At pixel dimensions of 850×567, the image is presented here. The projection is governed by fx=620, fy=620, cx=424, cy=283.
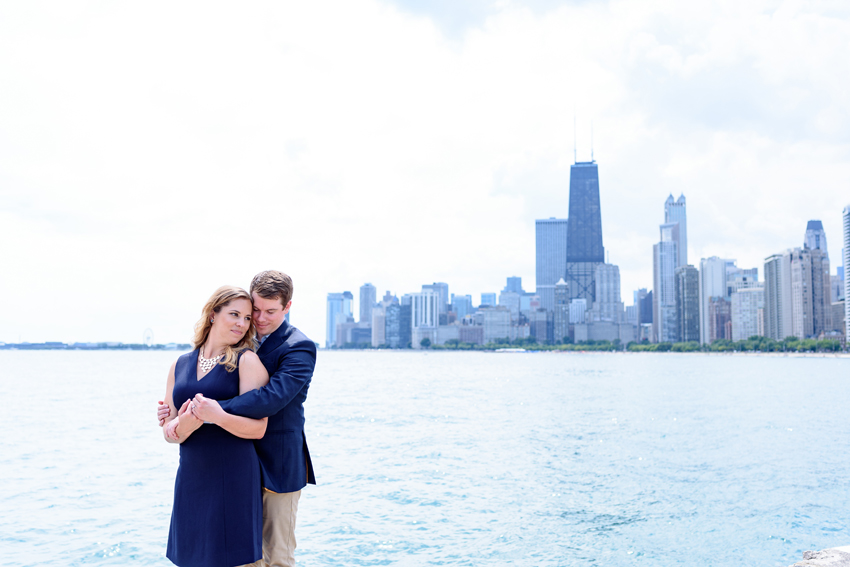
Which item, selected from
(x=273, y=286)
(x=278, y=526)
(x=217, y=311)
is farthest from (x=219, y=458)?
(x=273, y=286)

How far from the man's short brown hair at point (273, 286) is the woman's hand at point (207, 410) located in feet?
2.60

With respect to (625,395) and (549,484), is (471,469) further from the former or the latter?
(625,395)

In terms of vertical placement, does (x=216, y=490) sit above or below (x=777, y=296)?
below

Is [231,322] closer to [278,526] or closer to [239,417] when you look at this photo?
[239,417]

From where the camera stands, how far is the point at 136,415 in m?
30.5

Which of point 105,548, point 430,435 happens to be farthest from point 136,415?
point 105,548

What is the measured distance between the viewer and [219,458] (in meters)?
3.81

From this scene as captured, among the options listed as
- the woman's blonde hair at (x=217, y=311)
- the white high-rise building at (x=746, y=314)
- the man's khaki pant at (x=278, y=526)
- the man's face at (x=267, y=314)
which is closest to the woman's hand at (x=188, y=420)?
the woman's blonde hair at (x=217, y=311)

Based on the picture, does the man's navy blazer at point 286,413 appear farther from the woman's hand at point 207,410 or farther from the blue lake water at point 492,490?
the blue lake water at point 492,490

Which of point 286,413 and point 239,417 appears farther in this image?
point 286,413

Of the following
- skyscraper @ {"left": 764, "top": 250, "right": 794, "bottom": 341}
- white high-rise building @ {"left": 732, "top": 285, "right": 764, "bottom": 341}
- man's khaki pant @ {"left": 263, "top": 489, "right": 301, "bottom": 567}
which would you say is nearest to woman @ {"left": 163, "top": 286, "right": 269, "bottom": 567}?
man's khaki pant @ {"left": 263, "top": 489, "right": 301, "bottom": 567}

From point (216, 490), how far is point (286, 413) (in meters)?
0.62

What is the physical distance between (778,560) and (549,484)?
548 cm

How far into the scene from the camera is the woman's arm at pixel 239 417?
355 cm
